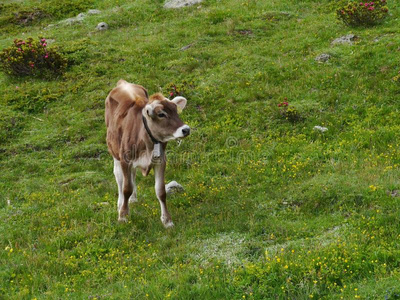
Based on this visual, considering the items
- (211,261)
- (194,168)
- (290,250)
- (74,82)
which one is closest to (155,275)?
(211,261)

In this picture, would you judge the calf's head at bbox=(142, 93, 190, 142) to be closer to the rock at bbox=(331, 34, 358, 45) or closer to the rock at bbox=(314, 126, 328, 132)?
the rock at bbox=(314, 126, 328, 132)

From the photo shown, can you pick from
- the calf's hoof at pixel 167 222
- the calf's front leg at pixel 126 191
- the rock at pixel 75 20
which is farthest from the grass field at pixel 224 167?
the rock at pixel 75 20

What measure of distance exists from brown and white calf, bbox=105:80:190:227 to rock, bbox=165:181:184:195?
2.67 ft

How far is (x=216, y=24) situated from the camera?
23000 mm

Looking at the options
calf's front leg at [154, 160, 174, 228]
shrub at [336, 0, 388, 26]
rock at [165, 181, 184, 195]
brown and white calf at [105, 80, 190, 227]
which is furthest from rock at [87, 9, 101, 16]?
calf's front leg at [154, 160, 174, 228]

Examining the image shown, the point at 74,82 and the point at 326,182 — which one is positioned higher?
the point at 326,182

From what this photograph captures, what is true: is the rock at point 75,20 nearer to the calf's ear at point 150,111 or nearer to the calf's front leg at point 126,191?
the calf's front leg at point 126,191

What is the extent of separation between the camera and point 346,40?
734 inches

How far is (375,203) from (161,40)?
14.6 m

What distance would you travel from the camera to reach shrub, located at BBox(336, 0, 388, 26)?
19.5 metres

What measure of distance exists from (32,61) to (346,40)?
40.7 feet

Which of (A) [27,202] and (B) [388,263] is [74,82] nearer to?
(A) [27,202]

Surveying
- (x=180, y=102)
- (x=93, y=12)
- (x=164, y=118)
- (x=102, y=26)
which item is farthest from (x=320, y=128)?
(x=93, y=12)

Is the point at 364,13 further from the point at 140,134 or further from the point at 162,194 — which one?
the point at 162,194
